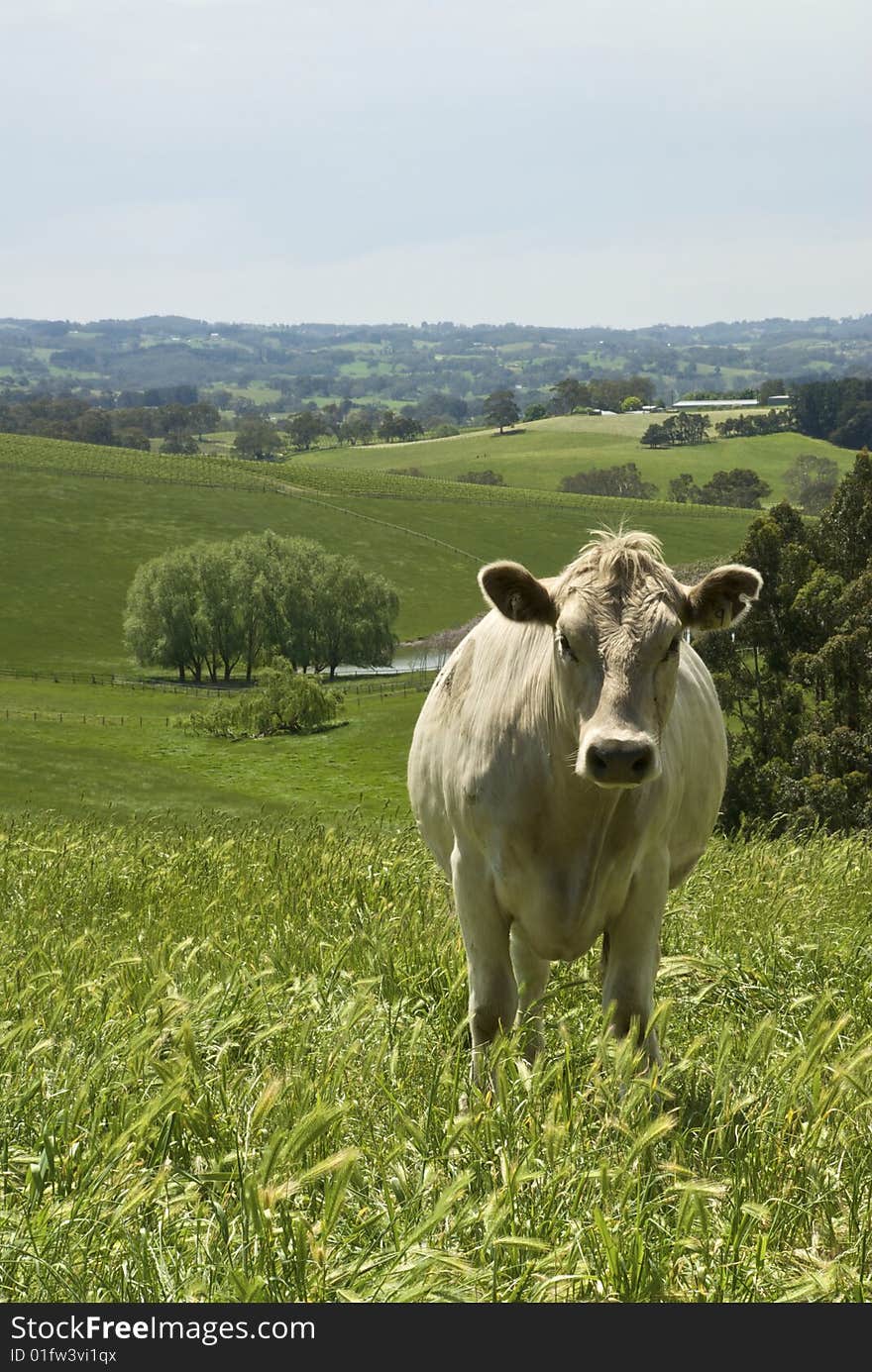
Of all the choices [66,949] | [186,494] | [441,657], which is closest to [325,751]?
[441,657]

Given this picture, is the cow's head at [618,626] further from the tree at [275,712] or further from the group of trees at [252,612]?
the group of trees at [252,612]

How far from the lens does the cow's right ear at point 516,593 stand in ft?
18.5

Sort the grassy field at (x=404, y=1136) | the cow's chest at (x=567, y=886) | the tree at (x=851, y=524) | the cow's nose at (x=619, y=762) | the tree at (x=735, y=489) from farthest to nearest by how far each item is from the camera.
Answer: the tree at (x=735, y=489) < the tree at (x=851, y=524) < the cow's chest at (x=567, y=886) < the cow's nose at (x=619, y=762) < the grassy field at (x=404, y=1136)

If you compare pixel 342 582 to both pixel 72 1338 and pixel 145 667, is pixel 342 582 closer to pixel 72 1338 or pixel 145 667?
pixel 145 667

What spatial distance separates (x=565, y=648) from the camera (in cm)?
558

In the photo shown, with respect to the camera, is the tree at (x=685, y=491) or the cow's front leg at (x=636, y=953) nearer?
the cow's front leg at (x=636, y=953)

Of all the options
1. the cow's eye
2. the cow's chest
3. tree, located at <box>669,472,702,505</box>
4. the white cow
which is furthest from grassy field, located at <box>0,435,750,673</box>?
the cow's eye

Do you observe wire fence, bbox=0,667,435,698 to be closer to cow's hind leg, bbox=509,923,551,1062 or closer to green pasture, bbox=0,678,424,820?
green pasture, bbox=0,678,424,820

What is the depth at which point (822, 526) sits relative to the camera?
39.9 m

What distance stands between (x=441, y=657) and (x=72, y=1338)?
4105 inches

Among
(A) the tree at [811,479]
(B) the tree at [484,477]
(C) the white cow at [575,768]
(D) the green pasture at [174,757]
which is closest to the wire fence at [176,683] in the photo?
(D) the green pasture at [174,757]

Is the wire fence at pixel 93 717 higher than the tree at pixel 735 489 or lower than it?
lower

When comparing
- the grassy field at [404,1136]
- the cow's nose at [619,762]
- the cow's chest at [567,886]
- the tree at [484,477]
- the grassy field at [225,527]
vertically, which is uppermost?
the cow's nose at [619,762]

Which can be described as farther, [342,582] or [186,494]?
[186,494]
